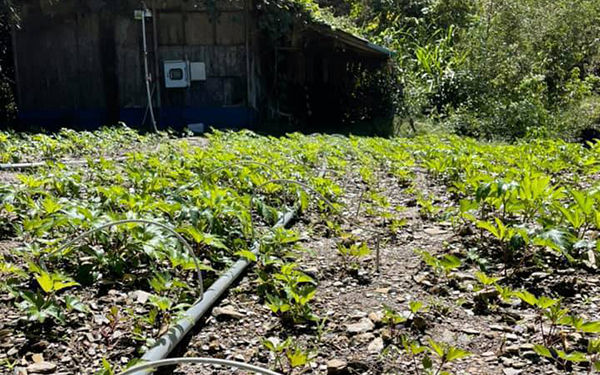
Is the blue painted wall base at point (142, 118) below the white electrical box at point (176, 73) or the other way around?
below

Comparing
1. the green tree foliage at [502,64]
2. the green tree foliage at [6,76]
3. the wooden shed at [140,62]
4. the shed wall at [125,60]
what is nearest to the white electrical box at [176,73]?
the wooden shed at [140,62]

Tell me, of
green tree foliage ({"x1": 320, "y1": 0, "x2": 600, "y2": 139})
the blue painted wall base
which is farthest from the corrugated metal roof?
the blue painted wall base

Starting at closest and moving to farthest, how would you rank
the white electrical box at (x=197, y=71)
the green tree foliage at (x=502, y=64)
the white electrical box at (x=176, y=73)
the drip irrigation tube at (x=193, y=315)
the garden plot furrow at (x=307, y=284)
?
the drip irrigation tube at (x=193, y=315), the garden plot furrow at (x=307, y=284), the white electrical box at (x=176, y=73), the white electrical box at (x=197, y=71), the green tree foliage at (x=502, y=64)

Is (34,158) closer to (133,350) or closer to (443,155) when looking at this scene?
(443,155)

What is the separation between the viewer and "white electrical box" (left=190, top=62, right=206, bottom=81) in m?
12.0

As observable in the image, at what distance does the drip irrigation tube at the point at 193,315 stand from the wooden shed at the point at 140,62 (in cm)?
910

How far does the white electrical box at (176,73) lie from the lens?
465 inches

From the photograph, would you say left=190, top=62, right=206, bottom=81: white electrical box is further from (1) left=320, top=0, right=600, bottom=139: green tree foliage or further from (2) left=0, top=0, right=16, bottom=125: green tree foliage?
(1) left=320, top=0, right=600, bottom=139: green tree foliage

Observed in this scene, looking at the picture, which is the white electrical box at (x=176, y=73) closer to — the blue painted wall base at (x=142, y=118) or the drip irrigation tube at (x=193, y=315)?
the blue painted wall base at (x=142, y=118)

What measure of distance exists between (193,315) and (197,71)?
1002cm

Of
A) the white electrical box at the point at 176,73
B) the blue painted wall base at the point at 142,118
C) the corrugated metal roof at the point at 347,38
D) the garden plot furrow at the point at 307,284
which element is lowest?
the garden plot furrow at the point at 307,284

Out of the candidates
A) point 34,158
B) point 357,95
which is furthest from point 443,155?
point 357,95

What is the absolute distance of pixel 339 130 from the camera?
524 inches

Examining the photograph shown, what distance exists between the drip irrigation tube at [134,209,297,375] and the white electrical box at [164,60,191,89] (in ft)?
29.7
